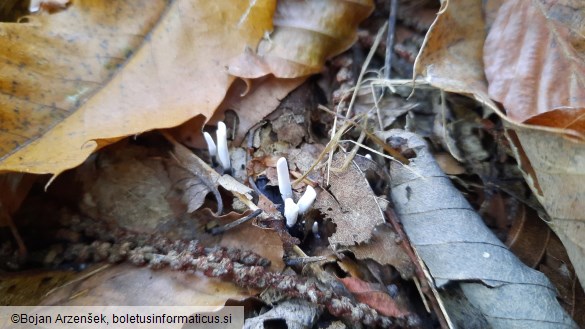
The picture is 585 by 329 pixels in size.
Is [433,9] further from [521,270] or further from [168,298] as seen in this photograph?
[168,298]

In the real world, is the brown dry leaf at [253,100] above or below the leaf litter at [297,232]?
above

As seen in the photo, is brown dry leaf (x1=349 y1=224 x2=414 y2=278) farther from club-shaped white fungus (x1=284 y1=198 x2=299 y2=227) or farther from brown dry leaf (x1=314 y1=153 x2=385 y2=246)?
club-shaped white fungus (x1=284 y1=198 x2=299 y2=227)

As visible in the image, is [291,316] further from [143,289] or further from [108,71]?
[108,71]

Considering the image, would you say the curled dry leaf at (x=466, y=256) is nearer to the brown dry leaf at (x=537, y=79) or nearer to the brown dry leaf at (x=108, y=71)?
the brown dry leaf at (x=537, y=79)

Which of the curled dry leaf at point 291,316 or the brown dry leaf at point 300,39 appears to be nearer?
the curled dry leaf at point 291,316

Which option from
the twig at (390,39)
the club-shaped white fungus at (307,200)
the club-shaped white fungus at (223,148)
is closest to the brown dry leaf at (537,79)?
the twig at (390,39)

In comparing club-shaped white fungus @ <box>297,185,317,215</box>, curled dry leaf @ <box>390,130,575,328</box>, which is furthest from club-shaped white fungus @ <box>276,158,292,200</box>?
curled dry leaf @ <box>390,130,575,328</box>
